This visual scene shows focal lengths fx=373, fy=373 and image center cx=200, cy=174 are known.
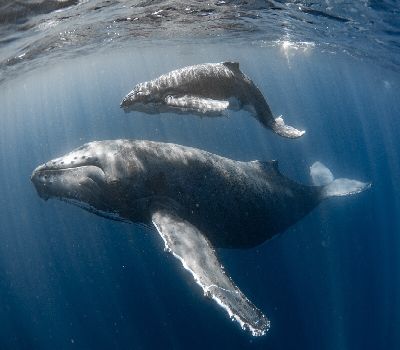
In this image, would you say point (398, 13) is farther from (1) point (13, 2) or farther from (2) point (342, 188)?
(1) point (13, 2)

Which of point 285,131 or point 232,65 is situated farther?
point 285,131

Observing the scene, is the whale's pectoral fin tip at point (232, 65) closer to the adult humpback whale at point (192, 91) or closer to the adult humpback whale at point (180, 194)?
the adult humpback whale at point (192, 91)

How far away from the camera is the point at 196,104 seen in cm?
965

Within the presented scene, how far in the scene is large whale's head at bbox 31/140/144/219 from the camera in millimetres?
8320

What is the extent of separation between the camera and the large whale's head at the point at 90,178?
8320 mm

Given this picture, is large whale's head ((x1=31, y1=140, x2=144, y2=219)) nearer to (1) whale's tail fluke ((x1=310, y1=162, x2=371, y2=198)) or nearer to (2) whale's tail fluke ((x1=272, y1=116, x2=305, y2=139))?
(2) whale's tail fluke ((x1=272, y1=116, x2=305, y2=139))

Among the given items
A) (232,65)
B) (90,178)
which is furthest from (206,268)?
(232,65)

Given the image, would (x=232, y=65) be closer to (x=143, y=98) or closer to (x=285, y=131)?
(x=285, y=131)

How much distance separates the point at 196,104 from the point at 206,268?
4.61 meters

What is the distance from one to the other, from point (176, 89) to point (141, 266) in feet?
72.7

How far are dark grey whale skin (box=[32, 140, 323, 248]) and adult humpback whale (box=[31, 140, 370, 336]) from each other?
2 centimetres

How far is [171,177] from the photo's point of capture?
923 centimetres

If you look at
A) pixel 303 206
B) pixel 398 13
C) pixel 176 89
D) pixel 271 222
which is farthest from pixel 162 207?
pixel 398 13

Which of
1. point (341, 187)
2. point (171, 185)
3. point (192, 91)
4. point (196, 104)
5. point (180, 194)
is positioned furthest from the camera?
point (341, 187)
